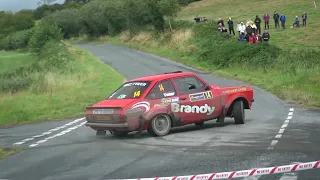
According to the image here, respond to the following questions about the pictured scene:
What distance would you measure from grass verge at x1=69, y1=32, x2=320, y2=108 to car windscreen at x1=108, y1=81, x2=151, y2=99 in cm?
826

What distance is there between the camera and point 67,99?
22.8 meters

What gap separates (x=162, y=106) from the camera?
42.2 ft

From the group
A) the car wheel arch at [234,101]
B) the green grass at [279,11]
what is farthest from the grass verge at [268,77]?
the green grass at [279,11]

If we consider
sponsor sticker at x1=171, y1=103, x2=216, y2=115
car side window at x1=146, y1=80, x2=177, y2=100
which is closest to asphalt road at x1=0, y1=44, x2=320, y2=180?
sponsor sticker at x1=171, y1=103, x2=216, y2=115

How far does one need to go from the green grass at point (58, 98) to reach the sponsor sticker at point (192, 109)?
803cm

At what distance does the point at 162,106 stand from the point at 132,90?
3.23 feet

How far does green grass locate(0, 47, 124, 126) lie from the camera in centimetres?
2056

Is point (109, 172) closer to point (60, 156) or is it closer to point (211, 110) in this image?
point (60, 156)

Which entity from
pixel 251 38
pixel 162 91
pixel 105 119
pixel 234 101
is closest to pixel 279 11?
pixel 251 38

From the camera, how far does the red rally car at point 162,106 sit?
1249 centimetres

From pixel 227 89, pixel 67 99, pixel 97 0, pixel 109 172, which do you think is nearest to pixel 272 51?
pixel 67 99

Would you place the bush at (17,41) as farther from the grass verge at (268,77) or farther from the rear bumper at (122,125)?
the rear bumper at (122,125)

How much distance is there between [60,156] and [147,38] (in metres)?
41.8

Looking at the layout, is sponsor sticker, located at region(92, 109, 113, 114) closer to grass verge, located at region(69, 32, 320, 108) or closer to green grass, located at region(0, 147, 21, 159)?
green grass, located at region(0, 147, 21, 159)
